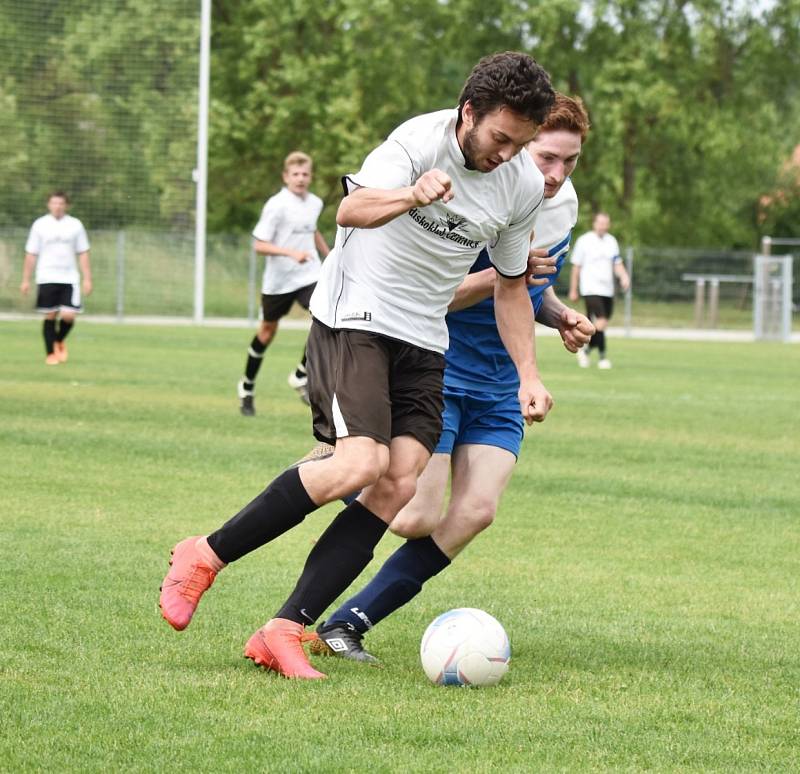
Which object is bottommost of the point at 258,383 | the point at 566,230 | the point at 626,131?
the point at 258,383

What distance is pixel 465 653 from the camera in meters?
4.67

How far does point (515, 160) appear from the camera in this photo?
4.86 meters

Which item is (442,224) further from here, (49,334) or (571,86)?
(571,86)

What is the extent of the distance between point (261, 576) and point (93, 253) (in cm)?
2951

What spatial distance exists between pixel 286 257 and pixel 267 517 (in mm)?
9521

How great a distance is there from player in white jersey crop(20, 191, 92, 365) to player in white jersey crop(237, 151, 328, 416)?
5803mm

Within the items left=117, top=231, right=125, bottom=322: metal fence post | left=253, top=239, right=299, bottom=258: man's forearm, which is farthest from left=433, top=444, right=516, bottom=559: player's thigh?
left=117, top=231, right=125, bottom=322: metal fence post

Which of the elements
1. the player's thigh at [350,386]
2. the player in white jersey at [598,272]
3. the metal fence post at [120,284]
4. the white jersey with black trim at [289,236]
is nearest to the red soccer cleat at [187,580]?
the player's thigh at [350,386]

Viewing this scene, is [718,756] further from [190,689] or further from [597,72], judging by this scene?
[597,72]

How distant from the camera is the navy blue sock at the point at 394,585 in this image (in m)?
5.19

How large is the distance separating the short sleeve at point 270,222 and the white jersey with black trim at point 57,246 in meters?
6.07

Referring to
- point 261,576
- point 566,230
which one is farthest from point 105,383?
point 566,230

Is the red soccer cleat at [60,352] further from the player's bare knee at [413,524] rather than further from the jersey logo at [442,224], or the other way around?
the jersey logo at [442,224]

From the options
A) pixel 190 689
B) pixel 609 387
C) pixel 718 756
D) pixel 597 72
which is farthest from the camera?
pixel 597 72
